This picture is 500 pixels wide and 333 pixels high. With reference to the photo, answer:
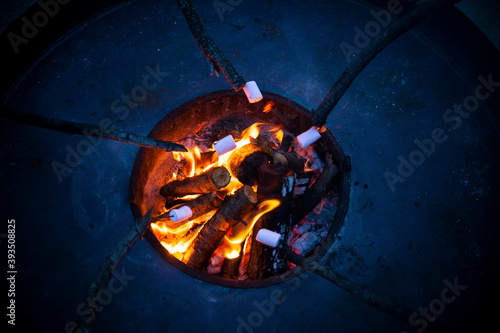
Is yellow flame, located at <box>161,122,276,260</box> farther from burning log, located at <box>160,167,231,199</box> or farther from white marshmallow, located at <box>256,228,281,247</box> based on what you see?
white marshmallow, located at <box>256,228,281,247</box>

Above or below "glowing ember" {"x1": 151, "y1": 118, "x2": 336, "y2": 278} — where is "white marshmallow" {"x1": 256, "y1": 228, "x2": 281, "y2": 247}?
below

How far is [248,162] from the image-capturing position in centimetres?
322

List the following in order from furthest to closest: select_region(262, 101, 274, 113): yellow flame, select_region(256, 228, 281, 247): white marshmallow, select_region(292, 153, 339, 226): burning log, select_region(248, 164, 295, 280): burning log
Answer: select_region(262, 101, 274, 113): yellow flame
select_region(292, 153, 339, 226): burning log
select_region(248, 164, 295, 280): burning log
select_region(256, 228, 281, 247): white marshmallow

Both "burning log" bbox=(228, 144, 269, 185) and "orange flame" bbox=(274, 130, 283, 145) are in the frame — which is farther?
"orange flame" bbox=(274, 130, 283, 145)

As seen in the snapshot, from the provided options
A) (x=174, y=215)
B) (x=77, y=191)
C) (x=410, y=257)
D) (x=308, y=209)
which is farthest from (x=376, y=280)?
(x=77, y=191)

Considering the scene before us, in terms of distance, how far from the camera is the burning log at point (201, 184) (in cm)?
312

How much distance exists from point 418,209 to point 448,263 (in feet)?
1.58

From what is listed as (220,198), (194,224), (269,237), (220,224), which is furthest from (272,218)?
(194,224)

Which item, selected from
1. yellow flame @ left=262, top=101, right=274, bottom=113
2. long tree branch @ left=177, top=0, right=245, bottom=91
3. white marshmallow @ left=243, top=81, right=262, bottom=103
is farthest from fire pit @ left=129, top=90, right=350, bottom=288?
long tree branch @ left=177, top=0, right=245, bottom=91

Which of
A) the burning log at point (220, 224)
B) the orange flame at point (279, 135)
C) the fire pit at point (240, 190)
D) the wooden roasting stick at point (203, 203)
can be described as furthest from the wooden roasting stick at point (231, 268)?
the orange flame at point (279, 135)

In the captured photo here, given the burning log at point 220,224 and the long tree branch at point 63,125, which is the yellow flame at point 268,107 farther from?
the long tree branch at point 63,125

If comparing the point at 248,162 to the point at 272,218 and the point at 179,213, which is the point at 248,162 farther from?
the point at 179,213

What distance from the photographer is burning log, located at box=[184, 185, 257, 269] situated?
2.97 meters

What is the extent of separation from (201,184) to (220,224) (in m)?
0.45
